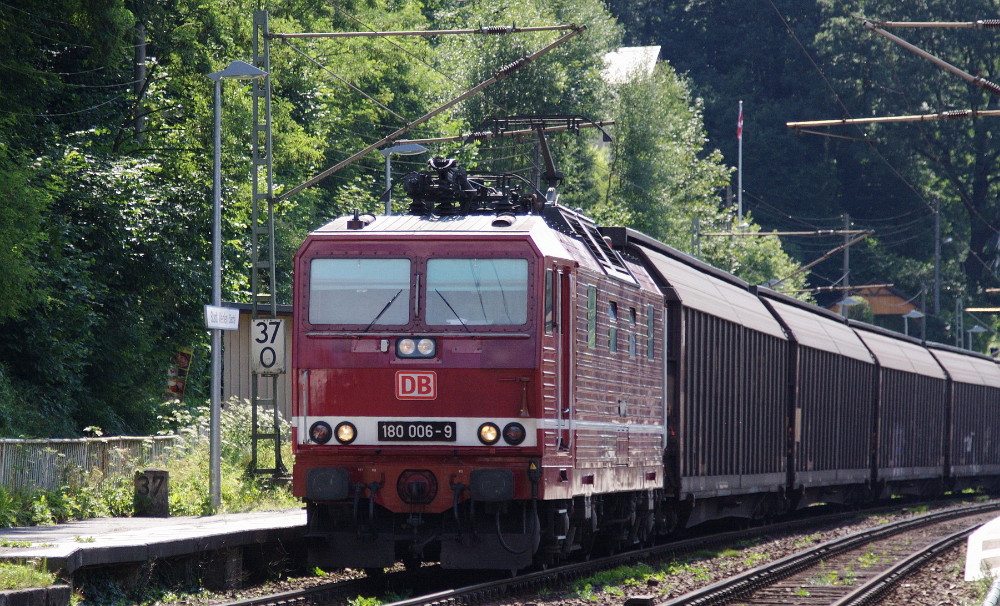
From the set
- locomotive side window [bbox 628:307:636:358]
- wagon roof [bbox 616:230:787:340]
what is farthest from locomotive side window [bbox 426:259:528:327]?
wagon roof [bbox 616:230:787:340]

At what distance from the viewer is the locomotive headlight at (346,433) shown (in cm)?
1236

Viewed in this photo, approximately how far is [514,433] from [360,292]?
1.94m

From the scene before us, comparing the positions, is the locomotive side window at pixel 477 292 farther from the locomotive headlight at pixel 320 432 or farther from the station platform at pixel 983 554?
the station platform at pixel 983 554

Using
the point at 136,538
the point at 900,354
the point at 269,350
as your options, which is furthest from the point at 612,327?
the point at 900,354

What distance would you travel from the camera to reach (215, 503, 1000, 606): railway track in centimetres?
1231

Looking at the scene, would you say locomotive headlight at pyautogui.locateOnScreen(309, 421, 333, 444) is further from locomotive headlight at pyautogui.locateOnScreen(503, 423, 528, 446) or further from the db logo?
locomotive headlight at pyautogui.locateOnScreen(503, 423, 528, 446)

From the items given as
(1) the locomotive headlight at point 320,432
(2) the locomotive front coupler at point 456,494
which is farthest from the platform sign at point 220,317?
(2) the locomotive front coupler at point 456,494

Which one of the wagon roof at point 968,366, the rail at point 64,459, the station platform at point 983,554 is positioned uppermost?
the wagon roof at point 968,366

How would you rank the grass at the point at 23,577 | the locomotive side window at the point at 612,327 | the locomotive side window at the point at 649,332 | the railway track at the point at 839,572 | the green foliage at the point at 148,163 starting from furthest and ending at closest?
the green foliage at the point at 148,163
the locomotive side window at the point at 649,332
the locomotive side window at the point at 612,327
the railway track at the point at 839,572
the grass at the point at 23,577

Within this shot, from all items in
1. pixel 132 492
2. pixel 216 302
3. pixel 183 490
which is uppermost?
pixel 216 302

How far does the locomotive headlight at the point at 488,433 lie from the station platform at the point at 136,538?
9.34 ft

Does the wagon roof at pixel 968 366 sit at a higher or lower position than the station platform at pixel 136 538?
higher

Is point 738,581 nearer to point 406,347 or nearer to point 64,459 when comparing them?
point 406,347

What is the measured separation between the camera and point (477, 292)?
12.5m
